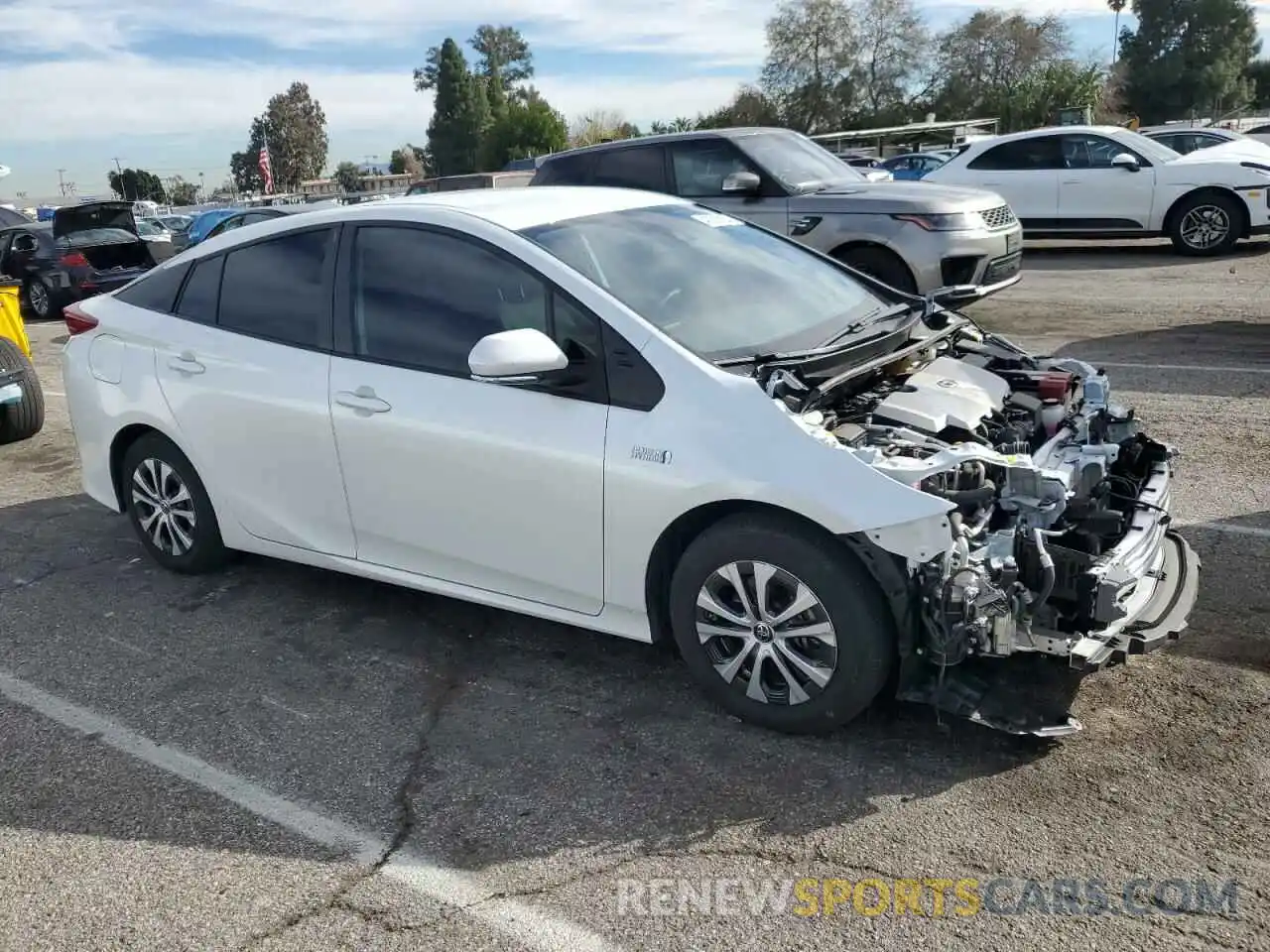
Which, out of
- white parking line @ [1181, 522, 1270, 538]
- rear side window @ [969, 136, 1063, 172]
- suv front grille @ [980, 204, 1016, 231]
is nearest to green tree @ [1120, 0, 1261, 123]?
rear side window @ [969, 136, 1063, 172]

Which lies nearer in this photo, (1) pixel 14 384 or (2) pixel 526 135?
(1) pixel 14 384

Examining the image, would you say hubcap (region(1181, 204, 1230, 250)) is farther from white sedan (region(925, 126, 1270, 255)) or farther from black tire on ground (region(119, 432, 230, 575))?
black tire on ground (region(119, 432, 230, 575))

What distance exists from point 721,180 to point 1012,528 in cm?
Answer: 776

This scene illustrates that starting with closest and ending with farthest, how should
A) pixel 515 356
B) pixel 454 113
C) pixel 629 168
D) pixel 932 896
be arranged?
pixel 932 896
pixel 515 356
pixel 629 168
pixel 454 113

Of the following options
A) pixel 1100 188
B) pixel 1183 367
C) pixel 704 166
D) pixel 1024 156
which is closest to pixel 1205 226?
pixel 1100 188

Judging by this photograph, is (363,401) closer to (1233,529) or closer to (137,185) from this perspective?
(1233,529)

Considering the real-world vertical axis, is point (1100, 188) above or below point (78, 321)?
above

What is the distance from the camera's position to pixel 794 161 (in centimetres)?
1075

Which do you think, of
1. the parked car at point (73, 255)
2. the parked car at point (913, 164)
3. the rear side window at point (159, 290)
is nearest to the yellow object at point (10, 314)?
the rear side window at point (159, 290)

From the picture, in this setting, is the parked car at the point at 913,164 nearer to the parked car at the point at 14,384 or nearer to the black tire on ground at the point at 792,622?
the parked car at the point at 14,384

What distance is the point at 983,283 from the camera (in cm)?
1004

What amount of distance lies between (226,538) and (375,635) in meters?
0.93

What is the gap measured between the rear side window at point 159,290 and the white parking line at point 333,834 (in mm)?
1767

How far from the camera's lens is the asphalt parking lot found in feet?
9.50
